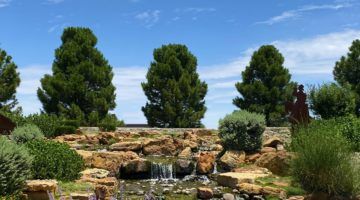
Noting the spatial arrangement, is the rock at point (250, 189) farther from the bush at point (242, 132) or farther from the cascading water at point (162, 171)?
the bush at point (242, 132)

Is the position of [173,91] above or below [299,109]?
above

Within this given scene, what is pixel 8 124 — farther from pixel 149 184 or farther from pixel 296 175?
pixel 296 175

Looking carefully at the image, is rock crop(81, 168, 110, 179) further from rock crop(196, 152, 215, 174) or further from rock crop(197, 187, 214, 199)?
rock crop(196, 152, 215, 174)

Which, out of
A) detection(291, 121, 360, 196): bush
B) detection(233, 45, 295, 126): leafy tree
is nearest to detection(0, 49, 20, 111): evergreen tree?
detection(233, 45, 295, 126): leafy tree

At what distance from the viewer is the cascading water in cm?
1789

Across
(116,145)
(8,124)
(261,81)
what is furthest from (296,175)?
(261,81)

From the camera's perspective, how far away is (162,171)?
18.0 metres

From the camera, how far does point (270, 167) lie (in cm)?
1623

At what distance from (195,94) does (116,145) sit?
17.1m

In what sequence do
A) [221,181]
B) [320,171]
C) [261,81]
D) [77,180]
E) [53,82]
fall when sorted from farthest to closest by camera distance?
[261,81], [53,82], [221,181], [77,180], [320,171]

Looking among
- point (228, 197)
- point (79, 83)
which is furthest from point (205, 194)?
point (79, 83)

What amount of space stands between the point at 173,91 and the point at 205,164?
1970cm

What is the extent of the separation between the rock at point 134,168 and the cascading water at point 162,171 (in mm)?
332

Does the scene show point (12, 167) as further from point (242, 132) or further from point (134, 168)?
point (242, 132)
